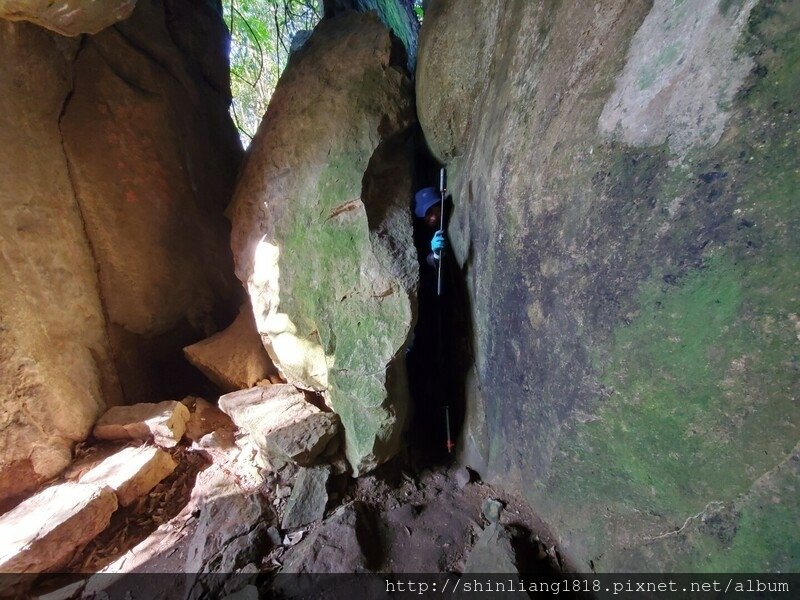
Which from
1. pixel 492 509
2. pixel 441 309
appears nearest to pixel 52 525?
pixel 492 509

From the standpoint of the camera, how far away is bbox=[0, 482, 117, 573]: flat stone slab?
97.1 inches

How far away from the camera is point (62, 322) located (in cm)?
337

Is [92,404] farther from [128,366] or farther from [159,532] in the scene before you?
[159,532]

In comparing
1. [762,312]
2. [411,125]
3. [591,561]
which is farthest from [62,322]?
[762,312]

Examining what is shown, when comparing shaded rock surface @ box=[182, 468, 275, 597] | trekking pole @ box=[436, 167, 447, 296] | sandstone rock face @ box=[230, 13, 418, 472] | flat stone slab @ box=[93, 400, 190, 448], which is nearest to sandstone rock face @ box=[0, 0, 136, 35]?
sandstone rock face @ box=[230, 13, 418, 472]

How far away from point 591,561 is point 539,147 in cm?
250

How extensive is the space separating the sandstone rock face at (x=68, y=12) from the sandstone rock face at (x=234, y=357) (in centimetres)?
297

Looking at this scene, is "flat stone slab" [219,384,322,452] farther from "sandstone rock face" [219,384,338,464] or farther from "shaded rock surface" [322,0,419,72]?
"shaded rock surface" [322,0,419,72]

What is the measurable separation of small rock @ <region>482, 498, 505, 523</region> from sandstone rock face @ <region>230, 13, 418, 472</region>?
0.87 metres

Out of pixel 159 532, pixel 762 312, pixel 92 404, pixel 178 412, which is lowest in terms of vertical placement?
pixel 159 532

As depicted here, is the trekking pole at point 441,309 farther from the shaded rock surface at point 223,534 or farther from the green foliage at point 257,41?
the green foliage at point 257,41

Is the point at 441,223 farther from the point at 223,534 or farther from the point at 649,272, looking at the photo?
the point at 223,534

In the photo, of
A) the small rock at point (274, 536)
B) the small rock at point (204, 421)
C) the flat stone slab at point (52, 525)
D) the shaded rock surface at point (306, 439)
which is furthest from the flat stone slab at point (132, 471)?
the small rock at point (274, 536)

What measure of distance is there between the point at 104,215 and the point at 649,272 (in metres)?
4.85
